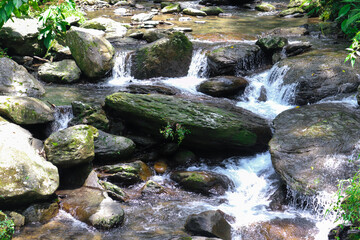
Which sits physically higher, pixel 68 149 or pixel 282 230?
pixel 68 149

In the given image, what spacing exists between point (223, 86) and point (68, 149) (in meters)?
4.49

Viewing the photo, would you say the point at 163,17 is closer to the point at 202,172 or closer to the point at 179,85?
the point at 179,85

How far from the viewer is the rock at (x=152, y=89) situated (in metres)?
8.62

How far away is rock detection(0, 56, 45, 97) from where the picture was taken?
23.9 ft

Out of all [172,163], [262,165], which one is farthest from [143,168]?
[262,165]

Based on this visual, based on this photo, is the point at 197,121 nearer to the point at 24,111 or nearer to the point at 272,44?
the point at 24,111

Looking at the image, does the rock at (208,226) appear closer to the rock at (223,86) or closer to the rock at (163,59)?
the rock at (223,86)

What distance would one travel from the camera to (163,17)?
1722 centimetres

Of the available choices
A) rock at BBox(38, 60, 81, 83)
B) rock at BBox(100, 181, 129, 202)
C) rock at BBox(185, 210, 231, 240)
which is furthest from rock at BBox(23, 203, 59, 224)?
rock at BBox(38, 60, 81, 83)

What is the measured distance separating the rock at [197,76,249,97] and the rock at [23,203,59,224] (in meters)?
4.97

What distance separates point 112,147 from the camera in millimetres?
6531

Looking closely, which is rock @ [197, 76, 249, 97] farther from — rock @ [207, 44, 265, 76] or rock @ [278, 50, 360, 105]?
rock @ [278, 50, 360, 105]

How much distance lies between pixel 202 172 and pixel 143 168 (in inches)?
46.6

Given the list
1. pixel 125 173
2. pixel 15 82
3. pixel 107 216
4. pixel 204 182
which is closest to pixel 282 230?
pixel 204 182
